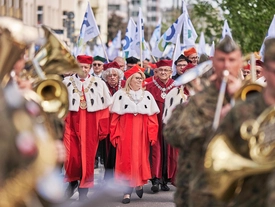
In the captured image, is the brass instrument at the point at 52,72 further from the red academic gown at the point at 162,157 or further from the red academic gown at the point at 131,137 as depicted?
the red academic gown at the point at 162,157

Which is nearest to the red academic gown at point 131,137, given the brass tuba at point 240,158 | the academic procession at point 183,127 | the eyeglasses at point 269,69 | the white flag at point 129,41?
the academic procession at point 183,127

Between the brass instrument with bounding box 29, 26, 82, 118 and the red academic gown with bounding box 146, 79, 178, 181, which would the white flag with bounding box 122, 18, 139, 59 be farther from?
the brass instrument with bounding box 29, 26, 82, 118

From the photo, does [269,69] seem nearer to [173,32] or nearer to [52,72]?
[52,72]

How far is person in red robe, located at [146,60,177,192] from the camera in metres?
16.5

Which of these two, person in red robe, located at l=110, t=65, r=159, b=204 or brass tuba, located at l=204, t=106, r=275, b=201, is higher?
brass tuba, located at l=204, t=106, r=275, b=201

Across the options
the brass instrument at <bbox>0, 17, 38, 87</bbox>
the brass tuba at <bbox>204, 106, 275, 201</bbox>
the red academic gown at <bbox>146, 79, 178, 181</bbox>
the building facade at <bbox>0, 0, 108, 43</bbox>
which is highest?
the building facade at <bbox>0, 0, 108, 43</bbox>

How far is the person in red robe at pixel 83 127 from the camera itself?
1521 cm

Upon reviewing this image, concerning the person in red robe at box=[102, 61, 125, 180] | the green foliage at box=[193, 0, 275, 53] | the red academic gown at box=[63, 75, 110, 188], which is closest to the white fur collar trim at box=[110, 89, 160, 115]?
the red academic gown at box=[63, 75, 110, 188]

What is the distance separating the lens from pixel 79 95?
15.2m

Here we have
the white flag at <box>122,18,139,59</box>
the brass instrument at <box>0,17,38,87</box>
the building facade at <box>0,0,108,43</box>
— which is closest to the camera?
the brass instrument at <box>0,17,38,87</box>

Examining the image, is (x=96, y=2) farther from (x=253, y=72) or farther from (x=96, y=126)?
(x=253, y=72)

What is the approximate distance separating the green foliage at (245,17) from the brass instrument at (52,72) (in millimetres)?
24233

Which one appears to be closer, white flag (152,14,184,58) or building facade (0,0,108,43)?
white flag (152,14,184,58)

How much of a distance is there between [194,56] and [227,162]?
1185cm
